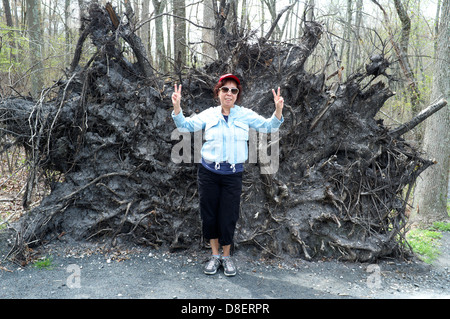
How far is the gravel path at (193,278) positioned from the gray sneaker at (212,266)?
0.08m

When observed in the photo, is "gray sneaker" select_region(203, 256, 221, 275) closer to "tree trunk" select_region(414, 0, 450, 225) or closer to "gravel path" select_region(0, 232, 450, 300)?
"gravel path" select_region(0, 232, 450, 300)

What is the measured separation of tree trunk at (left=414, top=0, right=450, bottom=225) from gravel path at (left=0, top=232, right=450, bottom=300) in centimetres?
257

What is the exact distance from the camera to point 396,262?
14.1 feet

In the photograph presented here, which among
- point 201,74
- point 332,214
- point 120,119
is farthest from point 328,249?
point 120,119

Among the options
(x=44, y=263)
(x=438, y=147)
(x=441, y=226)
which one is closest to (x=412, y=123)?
(x=438, y=147)

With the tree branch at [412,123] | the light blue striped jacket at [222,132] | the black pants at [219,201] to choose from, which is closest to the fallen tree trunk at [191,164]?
the tree branch at [412,123]

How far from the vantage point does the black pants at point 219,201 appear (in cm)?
334

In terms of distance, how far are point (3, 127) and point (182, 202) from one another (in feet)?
8.18

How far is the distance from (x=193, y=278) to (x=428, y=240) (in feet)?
14.1

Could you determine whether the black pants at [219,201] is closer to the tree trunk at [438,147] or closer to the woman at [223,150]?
the woman at [223,150]

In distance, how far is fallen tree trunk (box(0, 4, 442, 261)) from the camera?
4.21m

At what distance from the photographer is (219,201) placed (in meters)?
3.45

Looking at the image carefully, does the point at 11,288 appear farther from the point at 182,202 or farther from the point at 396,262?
the point at 396,262

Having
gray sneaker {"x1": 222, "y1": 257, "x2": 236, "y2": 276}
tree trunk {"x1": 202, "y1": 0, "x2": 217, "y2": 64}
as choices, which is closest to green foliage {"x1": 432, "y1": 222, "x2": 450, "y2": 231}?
gray sneaker {"x1": 222, "y1": 257, "x2": 236, "y2": 276}
